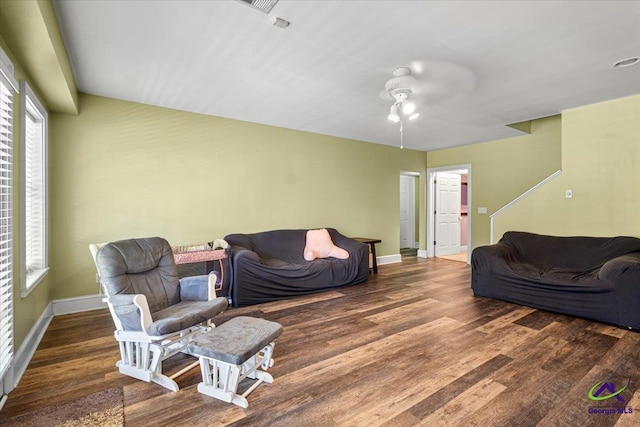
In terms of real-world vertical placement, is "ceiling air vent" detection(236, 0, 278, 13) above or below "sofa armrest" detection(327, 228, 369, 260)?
above

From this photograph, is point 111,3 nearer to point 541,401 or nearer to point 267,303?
point 267,303

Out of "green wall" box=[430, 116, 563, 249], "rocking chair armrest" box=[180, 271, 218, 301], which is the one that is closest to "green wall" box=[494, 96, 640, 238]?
"green wall" box=[430, 116, 563, 249]

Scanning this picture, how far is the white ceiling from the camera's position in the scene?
2.09m

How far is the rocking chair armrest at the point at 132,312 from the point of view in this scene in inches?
82.7

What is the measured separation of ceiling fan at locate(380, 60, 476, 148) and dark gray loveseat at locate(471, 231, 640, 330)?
7.00ft

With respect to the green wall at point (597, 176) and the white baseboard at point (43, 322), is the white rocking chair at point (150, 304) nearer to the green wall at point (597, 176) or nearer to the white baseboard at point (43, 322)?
the white baseboard at point (43, 322)

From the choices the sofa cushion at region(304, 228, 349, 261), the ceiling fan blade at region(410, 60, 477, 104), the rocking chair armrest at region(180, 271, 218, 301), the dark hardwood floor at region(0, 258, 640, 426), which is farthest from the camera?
the sofa cushion at region(304, 228, 349, 261)

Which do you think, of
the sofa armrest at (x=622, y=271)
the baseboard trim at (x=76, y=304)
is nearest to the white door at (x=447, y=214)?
the sofa armrest at (x=622, y=271)

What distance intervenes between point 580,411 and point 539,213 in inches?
141

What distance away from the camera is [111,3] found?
201 centimetres

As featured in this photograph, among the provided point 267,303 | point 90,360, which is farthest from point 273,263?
point 90,360

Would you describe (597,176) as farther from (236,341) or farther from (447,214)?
(236,341)

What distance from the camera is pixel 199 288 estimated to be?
274 centimetres

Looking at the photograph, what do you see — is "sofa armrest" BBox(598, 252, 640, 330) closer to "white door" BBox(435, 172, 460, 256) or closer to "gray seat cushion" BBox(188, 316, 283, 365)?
"gray seat cushion" BBox(188, 316, 283, 365)
